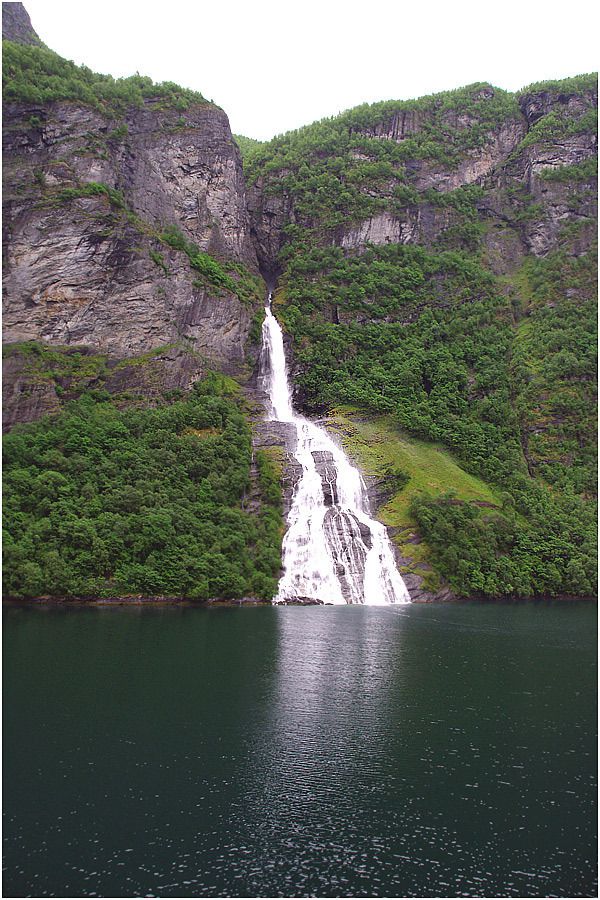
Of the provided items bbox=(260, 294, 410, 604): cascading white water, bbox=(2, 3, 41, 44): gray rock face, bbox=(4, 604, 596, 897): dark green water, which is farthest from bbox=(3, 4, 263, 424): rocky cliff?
bbox=(4, 604, 596, 897): dark green water

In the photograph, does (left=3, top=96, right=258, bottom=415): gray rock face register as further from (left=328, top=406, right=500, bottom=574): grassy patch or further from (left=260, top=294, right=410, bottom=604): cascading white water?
(left=260, top=294, right=410, bottom=604): cascading white water

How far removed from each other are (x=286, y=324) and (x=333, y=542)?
43.0 metres

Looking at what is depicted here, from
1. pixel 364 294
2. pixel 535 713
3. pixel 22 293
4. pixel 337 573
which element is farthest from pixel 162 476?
pixel 364 294

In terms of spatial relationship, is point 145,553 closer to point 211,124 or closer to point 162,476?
point 162,476

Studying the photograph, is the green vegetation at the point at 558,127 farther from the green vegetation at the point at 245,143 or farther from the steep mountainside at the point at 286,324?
the green vegetation at the point at 245,143

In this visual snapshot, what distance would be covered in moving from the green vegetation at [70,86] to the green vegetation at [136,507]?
4104 cm

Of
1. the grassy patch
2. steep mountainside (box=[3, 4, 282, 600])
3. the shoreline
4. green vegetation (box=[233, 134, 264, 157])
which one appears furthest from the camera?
green vegetation (box=[233, 134, 264, 157])

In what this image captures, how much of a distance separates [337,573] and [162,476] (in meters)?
17.6

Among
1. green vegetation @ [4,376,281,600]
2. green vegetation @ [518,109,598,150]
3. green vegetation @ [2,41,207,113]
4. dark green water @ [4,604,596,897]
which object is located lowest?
dark green water @ [4,604,596,897]

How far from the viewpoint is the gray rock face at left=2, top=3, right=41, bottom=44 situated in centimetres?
9900

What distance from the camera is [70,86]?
79.2 m

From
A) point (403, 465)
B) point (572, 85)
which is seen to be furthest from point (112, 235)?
point (572, 85)

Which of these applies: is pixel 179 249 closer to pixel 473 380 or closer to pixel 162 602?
pixel 473 380

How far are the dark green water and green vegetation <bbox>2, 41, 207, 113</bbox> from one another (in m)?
71.8
